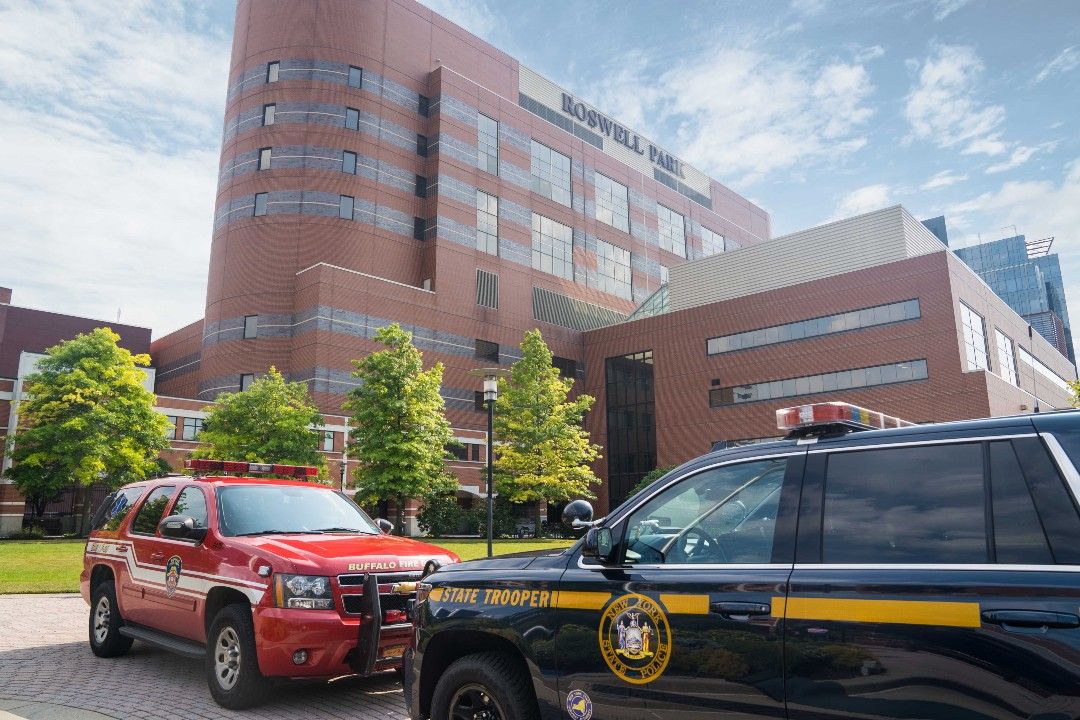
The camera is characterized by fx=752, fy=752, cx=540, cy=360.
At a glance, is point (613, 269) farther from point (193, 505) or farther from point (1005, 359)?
point (193, 505)

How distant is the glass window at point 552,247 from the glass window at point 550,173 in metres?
2.52

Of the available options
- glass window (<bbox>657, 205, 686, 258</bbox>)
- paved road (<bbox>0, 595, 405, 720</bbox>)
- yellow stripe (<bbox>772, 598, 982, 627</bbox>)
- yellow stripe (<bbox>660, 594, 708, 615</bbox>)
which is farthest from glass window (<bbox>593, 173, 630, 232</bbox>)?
yellow stripe (<bbox>772, 598, 982, 627</bbox>)

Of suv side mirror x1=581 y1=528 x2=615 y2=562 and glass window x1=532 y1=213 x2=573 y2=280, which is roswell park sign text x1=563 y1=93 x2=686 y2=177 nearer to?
glass window x1=532 y1=213 x2=573 y2=280

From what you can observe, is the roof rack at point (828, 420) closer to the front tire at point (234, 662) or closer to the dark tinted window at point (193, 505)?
the front tire at point (234, 662)

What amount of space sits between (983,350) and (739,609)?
48148 millimetres

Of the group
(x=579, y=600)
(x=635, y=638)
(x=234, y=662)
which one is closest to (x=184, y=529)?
(x=234, y=662)

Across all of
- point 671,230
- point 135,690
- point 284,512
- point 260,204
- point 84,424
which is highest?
point 671,230

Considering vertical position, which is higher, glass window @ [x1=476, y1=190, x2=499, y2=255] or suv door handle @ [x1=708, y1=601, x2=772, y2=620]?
glass window @ [x1=476, y1=190, x2=499, y2=255]

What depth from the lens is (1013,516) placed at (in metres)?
2.68

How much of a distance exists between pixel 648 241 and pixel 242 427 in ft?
164

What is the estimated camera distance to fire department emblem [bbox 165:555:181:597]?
23.1ft

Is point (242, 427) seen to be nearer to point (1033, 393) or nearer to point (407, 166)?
point (407, 166)

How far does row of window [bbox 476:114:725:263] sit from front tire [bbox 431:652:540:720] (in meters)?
56.5

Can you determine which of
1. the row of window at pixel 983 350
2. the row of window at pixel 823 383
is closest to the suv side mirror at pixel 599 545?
the row of window at pixel 823 383
